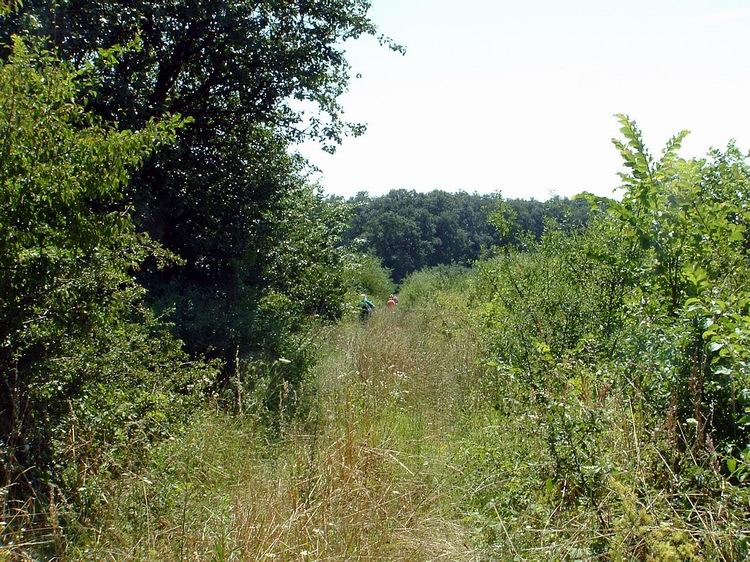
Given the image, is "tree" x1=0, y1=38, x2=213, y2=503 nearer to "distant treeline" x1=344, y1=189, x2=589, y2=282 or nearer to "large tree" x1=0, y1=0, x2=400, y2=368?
"large tree" x1=0, y1=0, x2=400, y2=368

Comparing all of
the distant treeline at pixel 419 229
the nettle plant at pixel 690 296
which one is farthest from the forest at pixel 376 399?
the distant treeline at pixel 419 229

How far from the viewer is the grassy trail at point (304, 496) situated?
3.83 m

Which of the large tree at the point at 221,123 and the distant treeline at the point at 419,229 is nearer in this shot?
the large tree at the point at 221,123

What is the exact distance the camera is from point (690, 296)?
14.9 feet

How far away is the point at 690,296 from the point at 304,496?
2757mm

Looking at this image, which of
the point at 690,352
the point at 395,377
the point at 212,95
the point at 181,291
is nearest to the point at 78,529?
the point at 690,352

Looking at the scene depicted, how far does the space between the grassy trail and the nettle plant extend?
5.03ft

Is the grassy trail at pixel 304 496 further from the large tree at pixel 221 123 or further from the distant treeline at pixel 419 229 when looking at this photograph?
the distant treeline at pixel 419 229

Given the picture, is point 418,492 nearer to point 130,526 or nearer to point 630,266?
point 130,526

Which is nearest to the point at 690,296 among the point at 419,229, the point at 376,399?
the point at 376,399

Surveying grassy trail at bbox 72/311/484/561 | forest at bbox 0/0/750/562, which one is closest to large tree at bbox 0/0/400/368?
forest at bbox 0/0/750/562

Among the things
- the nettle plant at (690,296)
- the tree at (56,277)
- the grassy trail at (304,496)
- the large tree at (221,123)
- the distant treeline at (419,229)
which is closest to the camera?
the nettle plant at (690,296)

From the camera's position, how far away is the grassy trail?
3.83 metres

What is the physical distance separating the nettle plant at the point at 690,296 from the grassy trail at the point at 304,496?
1.53 m
